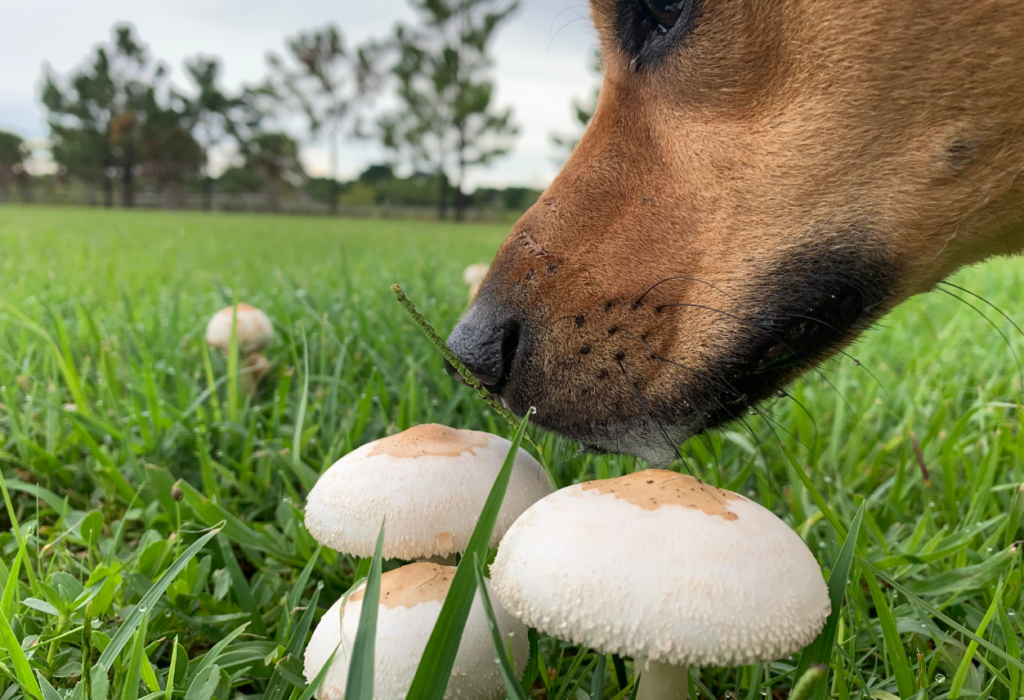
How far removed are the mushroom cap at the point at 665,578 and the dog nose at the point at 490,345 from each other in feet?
1.69

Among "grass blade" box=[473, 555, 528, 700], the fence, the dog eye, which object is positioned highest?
the dog eye

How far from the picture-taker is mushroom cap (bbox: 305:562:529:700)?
88cm

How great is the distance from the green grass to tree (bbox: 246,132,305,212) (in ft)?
144

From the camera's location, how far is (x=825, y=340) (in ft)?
4.54

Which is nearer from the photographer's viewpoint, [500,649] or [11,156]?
[500,649]

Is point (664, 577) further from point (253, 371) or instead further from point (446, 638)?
point (253, 371)

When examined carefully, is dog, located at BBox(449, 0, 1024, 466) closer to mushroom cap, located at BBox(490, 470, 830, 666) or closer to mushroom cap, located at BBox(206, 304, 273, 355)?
mushroom cap, located at BBox(490, 470, 830, 666)

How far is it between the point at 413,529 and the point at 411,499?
42 millimetres

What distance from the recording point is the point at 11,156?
151 feet

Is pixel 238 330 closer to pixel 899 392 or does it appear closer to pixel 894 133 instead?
pixel 894 133

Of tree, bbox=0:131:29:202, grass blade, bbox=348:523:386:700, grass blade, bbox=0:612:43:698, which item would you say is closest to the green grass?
grass blade, bbox=0:612:43:698

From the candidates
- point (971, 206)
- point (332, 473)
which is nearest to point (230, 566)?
point (332, 473)

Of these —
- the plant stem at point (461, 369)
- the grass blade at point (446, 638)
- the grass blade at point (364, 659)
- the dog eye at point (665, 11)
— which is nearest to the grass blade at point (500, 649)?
the grass blade at point (446, 638)

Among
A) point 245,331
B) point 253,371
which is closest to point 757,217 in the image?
point 245,331
